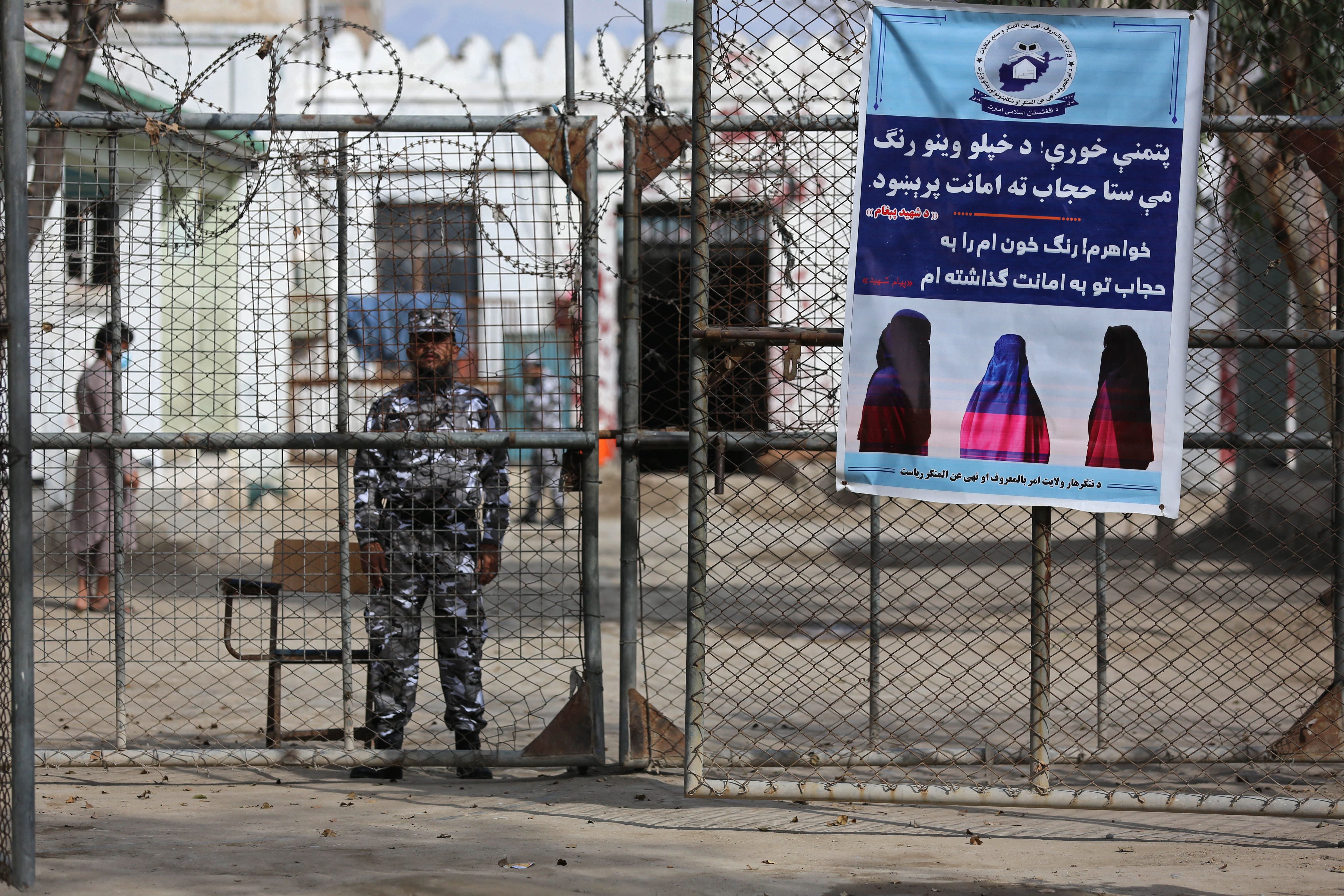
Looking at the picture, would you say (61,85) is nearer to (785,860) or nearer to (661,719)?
(661,719)

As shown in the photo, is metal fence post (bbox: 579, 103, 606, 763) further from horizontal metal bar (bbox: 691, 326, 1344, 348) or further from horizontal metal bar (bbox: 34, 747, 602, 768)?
horizontal metal bar (bbox: 691, 326, 1344, 348)

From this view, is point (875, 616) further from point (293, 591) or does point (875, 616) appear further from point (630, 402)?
point (293, 591)

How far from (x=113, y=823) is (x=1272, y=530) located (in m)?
9.93

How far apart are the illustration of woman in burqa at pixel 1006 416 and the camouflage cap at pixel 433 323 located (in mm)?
2169

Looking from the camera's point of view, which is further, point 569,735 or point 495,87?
point 495,87

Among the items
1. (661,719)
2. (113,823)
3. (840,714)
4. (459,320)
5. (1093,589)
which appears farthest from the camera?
(1093,589)

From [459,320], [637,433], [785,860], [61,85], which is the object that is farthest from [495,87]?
[785,860]

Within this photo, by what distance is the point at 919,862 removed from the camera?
3.76m

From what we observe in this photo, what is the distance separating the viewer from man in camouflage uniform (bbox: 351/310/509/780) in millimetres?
4906

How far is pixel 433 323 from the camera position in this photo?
499cm

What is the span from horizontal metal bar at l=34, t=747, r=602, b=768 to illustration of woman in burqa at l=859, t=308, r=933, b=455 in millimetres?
1756

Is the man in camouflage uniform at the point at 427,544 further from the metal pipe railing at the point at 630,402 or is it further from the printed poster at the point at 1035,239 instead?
the printed poster at the point at 1035,239

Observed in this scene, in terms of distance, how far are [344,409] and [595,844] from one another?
1861mm

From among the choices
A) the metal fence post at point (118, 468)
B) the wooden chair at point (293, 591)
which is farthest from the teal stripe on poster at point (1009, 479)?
the metal fence post at point (118, 468)
